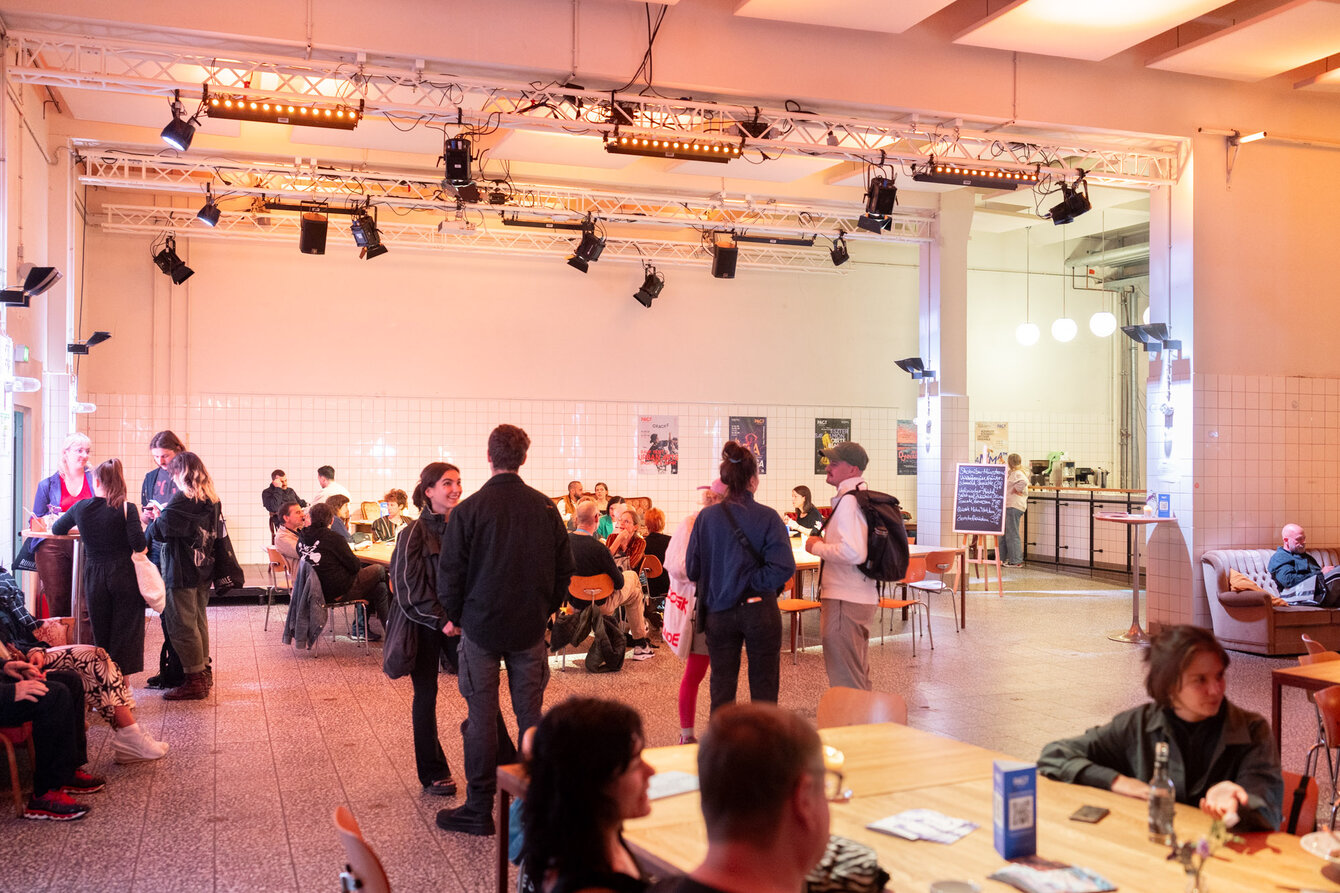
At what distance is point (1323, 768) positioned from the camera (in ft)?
18.0

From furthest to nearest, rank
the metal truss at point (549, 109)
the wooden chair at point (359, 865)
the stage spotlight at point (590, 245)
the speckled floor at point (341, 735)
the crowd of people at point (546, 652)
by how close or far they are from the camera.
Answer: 1. the stage spotlight at point (590, 245)
2. the metal truss at point (549, 109)
3. the speckled floor at point (341, 735)
4. the wooden chair at point (359, 865)
5. the crowd of people at point (546, 652)

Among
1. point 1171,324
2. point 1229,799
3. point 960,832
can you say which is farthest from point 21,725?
point 1171,324

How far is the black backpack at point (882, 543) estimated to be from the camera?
514cm

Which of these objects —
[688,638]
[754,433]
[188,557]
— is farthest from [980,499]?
[188,557]

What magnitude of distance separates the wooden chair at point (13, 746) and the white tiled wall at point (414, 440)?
8177 millimetres

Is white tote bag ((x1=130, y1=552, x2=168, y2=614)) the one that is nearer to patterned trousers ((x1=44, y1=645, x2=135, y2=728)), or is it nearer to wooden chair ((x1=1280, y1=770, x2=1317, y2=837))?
patterned trousers ((x1=44, y1=645, x2=135, y2=728))

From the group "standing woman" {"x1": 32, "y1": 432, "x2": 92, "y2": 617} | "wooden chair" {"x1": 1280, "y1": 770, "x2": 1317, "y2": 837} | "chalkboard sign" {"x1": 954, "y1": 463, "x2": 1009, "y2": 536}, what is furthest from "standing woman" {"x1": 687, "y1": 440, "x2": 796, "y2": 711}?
"chalkboard sign" {"x1": 954, "y1": 463, "x2": 1009, "y2": 536}

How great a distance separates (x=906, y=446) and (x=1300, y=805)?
12.7m

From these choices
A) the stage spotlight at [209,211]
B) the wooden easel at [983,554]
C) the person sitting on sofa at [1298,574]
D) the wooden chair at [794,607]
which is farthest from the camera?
the wooden easel at [983,554]

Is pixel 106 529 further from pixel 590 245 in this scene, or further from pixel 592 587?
pixel 590 245

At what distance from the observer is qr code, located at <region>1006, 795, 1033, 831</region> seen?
2.38m

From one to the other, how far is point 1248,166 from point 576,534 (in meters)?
6.93

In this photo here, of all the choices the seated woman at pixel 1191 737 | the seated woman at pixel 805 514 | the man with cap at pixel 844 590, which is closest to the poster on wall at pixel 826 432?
the seated woman at pixel 805 514

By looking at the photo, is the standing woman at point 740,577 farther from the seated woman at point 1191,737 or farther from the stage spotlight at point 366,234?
the stage spotlight at point 366,234
